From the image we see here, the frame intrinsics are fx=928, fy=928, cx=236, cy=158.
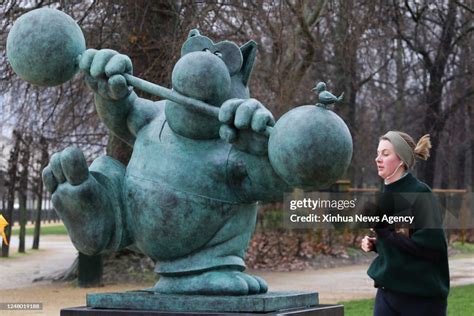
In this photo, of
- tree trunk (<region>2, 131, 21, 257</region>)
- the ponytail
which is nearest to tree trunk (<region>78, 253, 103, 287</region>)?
tree trunk (<region>2, 131, 21, 257</region>)

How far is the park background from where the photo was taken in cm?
1298

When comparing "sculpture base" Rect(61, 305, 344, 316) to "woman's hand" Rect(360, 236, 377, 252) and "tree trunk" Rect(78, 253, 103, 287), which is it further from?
"tree trunk" Rect(78, 253, 103, 287)

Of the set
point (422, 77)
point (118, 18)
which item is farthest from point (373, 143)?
point (118, 18)

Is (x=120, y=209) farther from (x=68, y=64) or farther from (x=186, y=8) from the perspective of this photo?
(x=186, y=8)

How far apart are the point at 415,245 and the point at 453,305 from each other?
22.6ft

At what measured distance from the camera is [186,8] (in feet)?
42.3

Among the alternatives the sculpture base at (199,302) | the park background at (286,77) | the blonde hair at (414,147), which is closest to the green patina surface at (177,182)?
the sculpture base at (199,302)

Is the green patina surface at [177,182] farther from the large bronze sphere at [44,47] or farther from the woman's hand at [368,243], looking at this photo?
the woman's hand at [368,243]

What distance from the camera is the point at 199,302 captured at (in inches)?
165

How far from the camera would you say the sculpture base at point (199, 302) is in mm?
4145

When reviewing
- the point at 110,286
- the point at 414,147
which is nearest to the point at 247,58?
the point at 414,147

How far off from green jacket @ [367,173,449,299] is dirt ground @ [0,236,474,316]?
6.59 metres

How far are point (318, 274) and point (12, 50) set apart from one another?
12.7 metres

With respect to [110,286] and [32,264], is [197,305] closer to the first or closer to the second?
[110,286]
